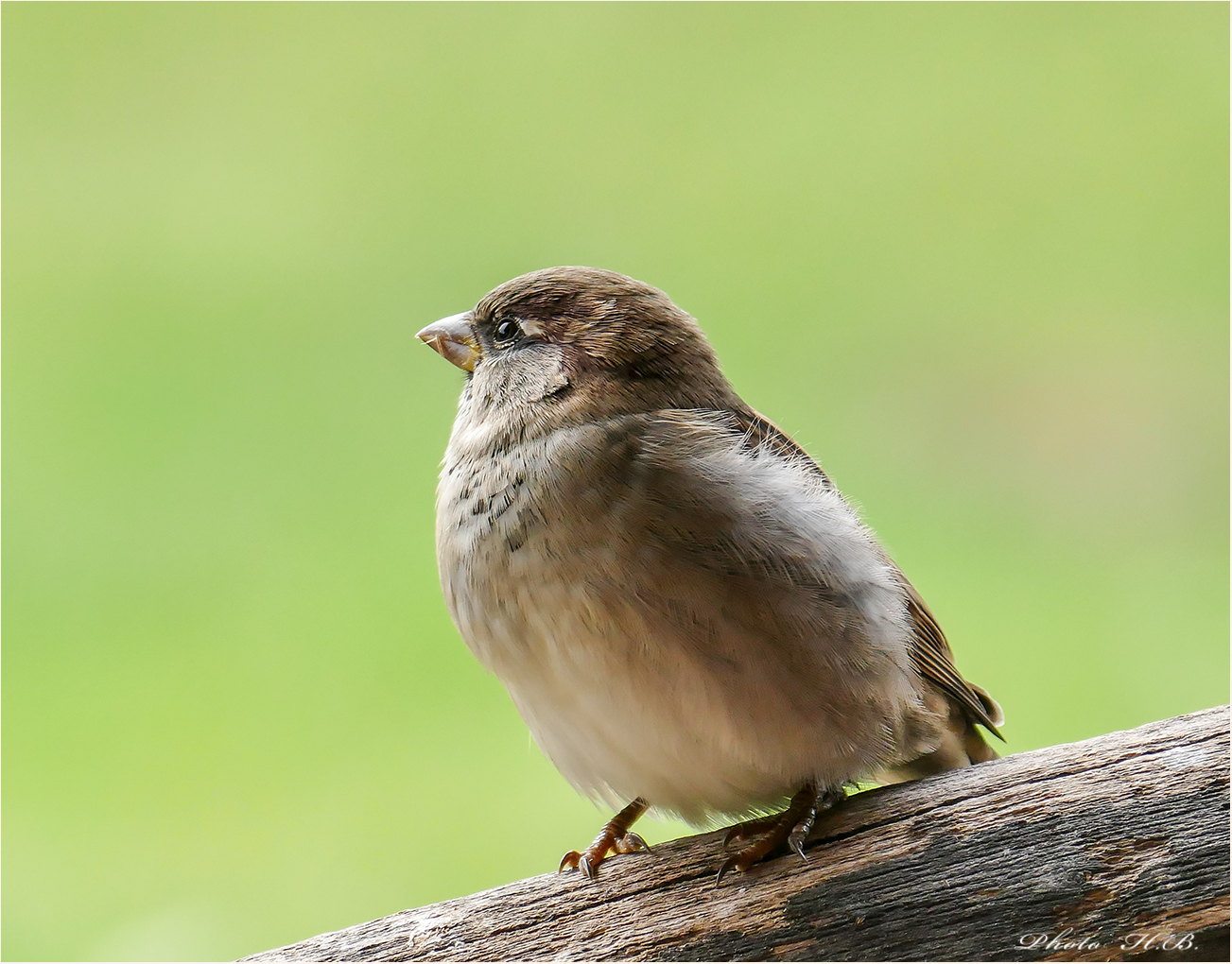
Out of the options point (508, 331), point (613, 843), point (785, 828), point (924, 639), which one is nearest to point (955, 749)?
point (924, 639)

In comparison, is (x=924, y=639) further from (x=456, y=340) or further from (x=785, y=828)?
(x=456, y=340)

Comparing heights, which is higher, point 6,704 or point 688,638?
point 6,704

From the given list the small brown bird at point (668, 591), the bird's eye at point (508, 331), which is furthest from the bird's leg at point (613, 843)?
the bird's eye at point (508, 331)

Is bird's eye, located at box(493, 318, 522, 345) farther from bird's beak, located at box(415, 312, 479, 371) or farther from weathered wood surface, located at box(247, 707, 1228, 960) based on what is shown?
weathered wood surface, located at box(247, 707, 1228, 960)

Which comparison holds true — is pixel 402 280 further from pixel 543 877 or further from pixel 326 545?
pixel 543 877

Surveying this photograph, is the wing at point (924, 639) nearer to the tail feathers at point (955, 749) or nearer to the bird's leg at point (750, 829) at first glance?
the tail feathers at point (955, 749)

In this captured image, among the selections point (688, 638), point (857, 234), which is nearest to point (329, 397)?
point (857, 234)

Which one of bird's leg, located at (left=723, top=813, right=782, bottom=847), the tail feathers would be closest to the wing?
the tail feathers
